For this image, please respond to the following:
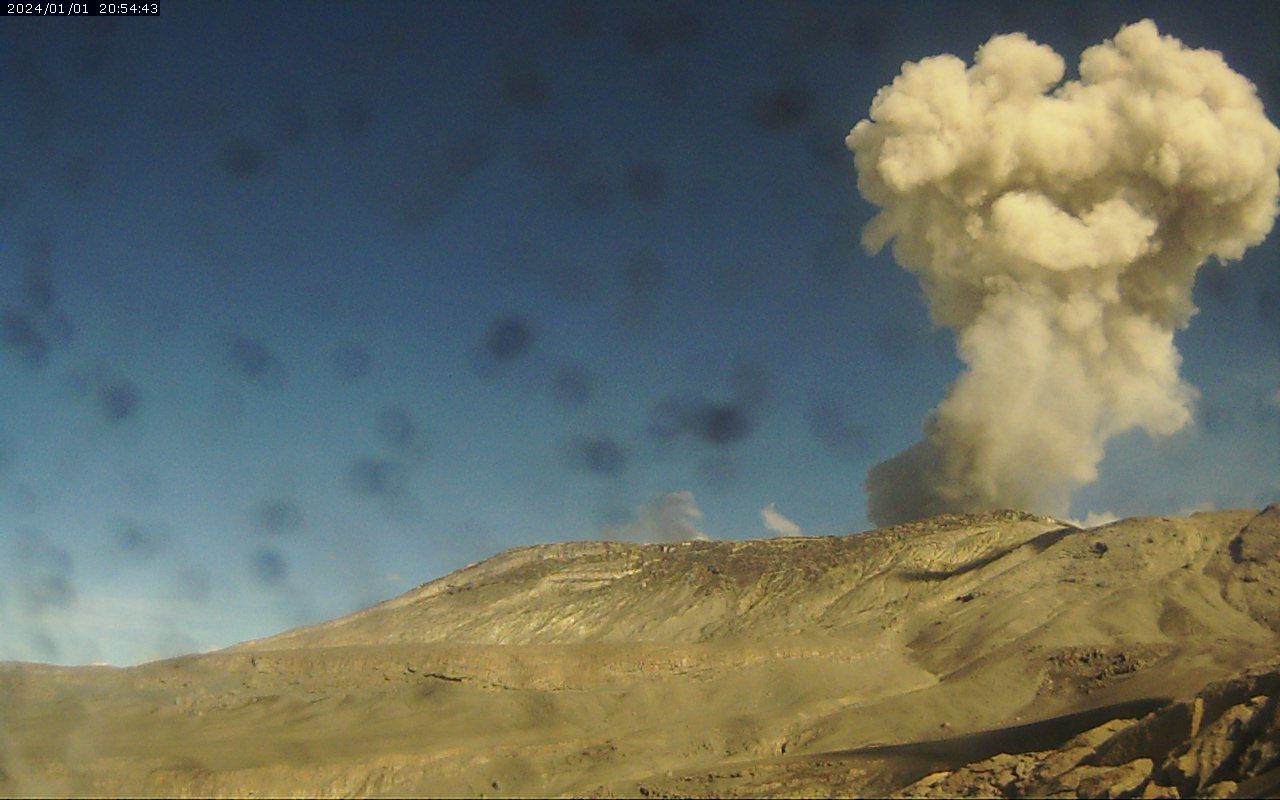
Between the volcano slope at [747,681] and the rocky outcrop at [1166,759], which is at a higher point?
the volcano slope at [747,681]

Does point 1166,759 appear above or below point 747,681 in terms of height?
below

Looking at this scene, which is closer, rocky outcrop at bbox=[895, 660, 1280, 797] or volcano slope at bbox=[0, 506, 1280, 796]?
rocky outcrop at bbox=[895, 660, 1280, 797]

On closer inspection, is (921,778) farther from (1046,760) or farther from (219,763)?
(219,763)

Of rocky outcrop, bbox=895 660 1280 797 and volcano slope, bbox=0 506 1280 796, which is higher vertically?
volcano slope, bbox=0 506 1280 796

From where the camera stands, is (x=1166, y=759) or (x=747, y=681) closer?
(x=1166, y=759)

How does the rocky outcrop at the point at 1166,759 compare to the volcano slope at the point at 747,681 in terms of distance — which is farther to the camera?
the volcano slope at the point at 747,681

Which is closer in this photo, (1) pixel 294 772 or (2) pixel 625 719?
(1) pixel 294 772

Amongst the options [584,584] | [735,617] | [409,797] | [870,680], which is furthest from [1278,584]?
[409,797]

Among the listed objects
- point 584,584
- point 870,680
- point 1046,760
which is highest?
point 584,584
